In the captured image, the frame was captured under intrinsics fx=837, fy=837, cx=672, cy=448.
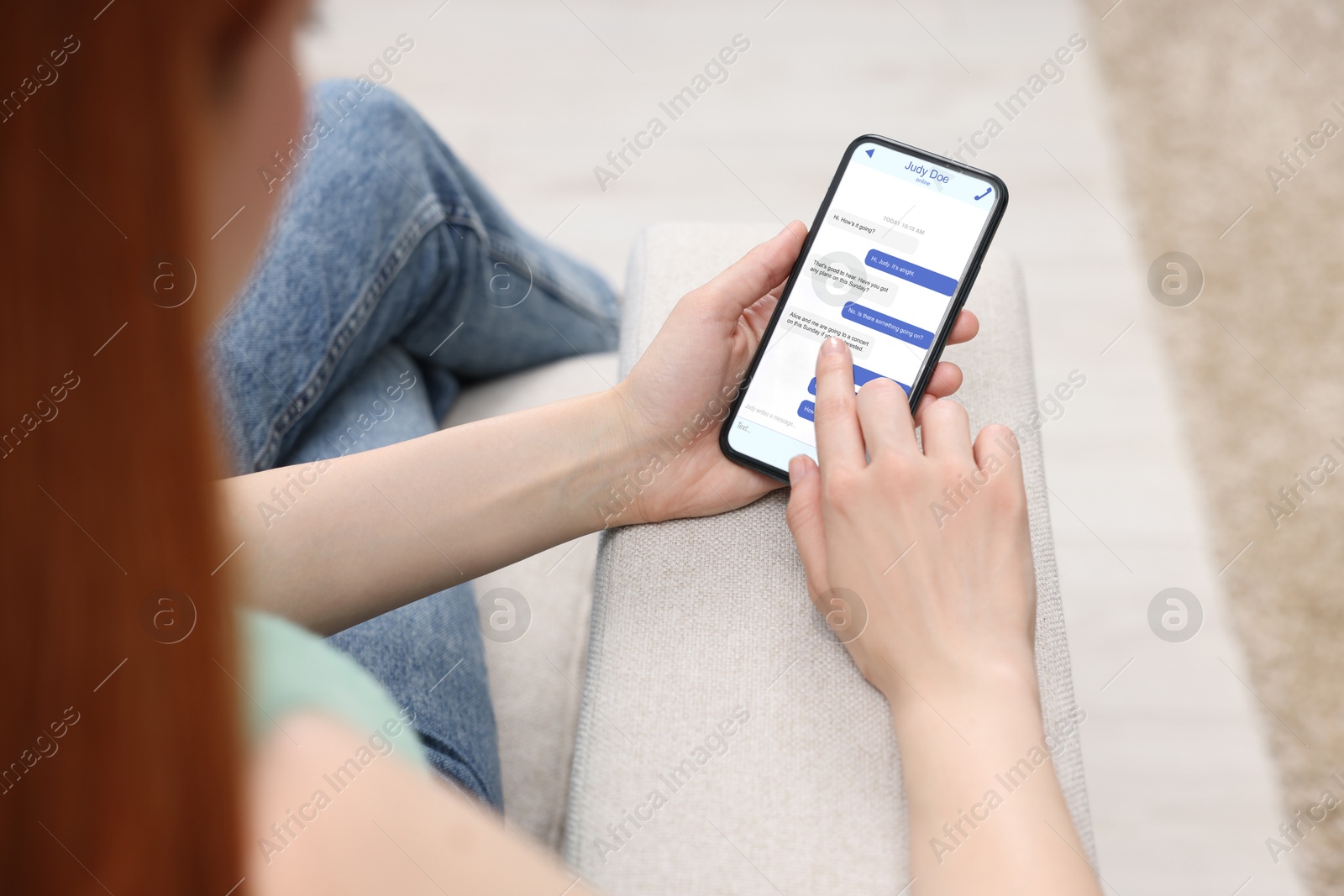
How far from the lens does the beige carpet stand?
3.57 feet

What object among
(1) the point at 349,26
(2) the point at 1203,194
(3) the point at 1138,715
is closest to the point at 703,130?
(1) the point at 349,26

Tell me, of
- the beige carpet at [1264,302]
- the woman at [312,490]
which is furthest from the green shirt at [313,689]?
the beige carpet at [1264,302]

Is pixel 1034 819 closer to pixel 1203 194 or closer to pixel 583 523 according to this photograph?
pixel 583 523

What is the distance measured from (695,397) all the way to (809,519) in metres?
0.14

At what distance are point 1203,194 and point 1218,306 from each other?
8.3 inches

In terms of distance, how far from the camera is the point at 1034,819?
1.57 feet

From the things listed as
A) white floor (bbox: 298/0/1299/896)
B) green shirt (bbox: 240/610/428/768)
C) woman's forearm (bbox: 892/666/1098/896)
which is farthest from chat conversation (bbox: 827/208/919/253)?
white floor (bbox: 298/0/1299/896)

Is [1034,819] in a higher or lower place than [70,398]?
lower

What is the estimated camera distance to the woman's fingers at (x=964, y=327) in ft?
2.18

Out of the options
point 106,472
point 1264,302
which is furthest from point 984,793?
point 1264,302

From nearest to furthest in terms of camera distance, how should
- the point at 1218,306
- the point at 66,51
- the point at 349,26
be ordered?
the point at 66,51
the point at 1218,306
the point at 349,26

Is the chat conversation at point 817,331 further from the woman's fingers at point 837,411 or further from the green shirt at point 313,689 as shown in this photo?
the green shirt at point 313,689

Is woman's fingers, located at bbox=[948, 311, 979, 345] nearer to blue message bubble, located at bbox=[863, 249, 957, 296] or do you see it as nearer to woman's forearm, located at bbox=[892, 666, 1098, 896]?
blue message bubble, located at bbox=[863, 249, 957, 296]

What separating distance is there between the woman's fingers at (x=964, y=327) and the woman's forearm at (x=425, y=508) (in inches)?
10.6
